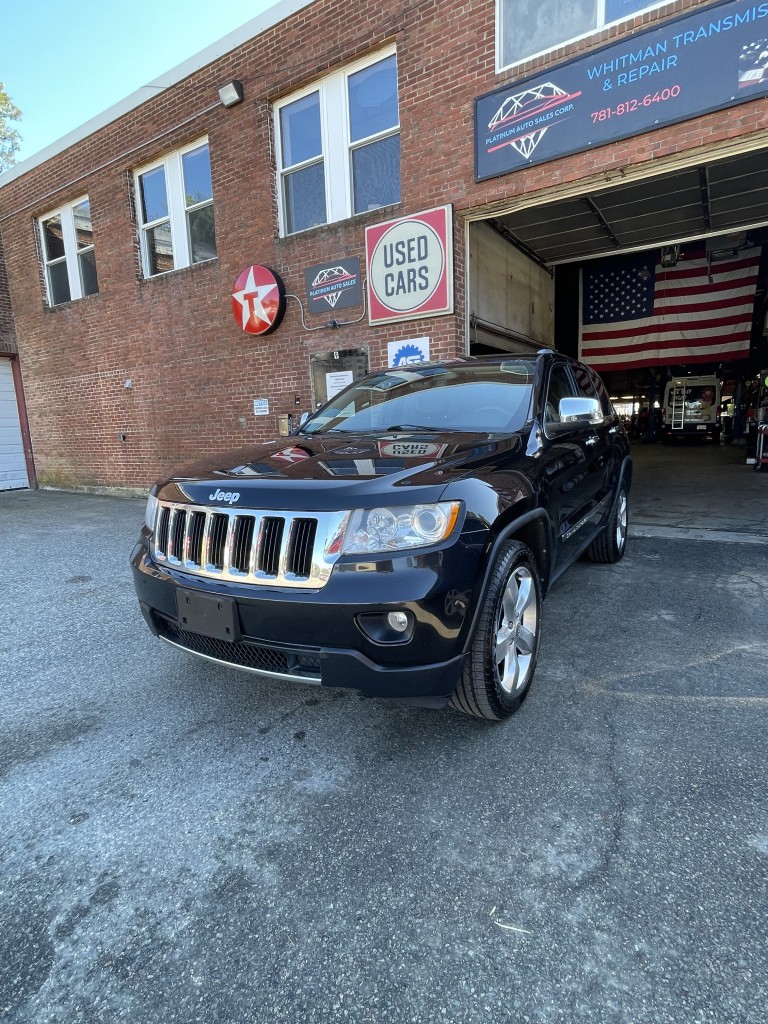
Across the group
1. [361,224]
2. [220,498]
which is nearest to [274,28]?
[361,224]

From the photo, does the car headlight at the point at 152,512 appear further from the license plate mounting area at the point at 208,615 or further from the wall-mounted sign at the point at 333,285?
the wall-mounted sign at the point at 333,285

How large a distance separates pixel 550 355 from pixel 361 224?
4.75m

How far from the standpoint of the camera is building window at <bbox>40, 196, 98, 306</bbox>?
36.0 feet

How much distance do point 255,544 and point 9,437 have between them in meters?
13.7

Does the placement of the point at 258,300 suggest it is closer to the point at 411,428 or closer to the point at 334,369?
the point at 334,369

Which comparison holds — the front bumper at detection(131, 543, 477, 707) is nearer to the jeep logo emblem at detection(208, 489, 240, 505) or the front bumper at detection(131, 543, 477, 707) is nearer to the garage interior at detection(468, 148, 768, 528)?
the jeep logo emblem at detection(208, 489, 240, 505)

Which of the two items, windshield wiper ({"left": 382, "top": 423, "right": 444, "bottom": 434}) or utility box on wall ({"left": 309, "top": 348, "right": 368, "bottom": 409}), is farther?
utility box on wall ({"left": 309, "top": 348, "right": 368, "bottom": 409})

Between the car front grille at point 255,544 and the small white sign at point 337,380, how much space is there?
5.47 metres

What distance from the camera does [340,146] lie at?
7.54 m

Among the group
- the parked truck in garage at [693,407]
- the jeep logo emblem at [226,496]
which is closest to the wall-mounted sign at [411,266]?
the jeep logo emblem at [226,496]

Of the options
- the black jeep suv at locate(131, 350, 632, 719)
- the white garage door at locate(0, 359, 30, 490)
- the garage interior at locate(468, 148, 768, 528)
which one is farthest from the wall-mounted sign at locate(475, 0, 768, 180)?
the white garage door at locate(0, 359, 30, 490)

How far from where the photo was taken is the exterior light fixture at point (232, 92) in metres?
7.99

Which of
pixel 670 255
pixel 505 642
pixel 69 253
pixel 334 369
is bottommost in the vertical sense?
pixel 505 642

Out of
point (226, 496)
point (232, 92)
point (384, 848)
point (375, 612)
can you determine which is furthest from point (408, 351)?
point (384, 848)
